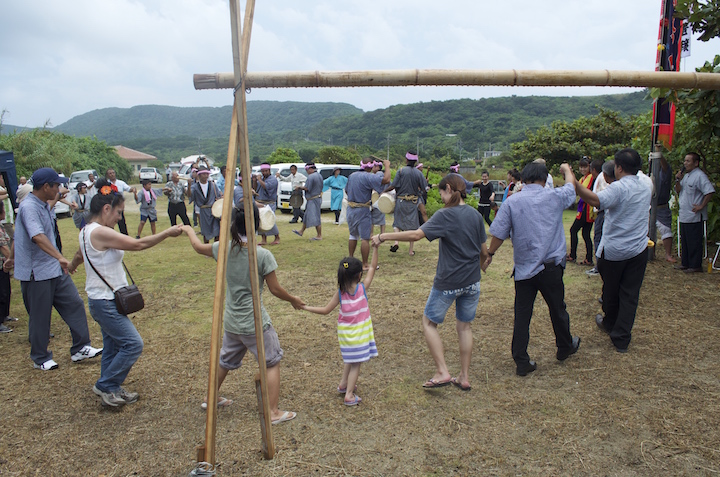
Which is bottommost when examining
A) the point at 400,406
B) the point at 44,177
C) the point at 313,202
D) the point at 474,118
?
the point at 400,406

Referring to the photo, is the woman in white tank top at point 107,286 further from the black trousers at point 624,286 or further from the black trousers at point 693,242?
the black trousers at point 693,242

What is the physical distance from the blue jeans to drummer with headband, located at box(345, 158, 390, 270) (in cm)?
478

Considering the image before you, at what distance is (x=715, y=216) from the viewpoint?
8.23 m

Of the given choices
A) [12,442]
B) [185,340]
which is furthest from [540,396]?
[12,442]

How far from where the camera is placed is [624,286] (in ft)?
16.1

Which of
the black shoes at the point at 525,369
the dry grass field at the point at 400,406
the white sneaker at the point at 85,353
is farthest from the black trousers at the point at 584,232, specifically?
the white sneaker at the point at 85,353

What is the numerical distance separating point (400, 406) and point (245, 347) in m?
1.29

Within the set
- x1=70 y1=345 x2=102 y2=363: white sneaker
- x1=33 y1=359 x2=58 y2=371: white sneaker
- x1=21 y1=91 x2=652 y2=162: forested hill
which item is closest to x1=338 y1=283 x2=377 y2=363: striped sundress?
x1=70 y1=345 x2=102 y2=363: white sneaker

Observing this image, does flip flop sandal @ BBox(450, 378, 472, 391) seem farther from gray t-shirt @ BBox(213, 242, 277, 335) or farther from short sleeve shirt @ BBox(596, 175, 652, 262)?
short sleeve shirt @ BBox(596, 175, 652, 262)

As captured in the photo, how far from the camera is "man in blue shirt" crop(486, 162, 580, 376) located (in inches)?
169

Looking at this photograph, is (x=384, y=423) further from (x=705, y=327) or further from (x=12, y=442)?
(x=705, y=327)

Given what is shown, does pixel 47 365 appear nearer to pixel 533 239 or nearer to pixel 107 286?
pixel 107 286

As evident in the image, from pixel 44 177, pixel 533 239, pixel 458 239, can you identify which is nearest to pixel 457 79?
pixel 458 239

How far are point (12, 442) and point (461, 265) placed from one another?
3.52 meters
